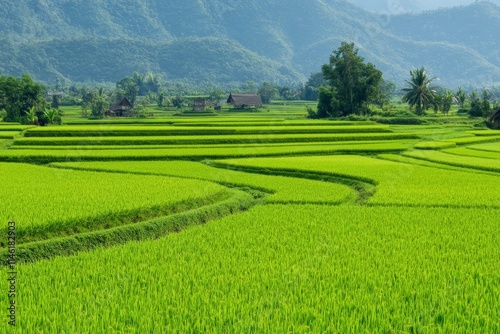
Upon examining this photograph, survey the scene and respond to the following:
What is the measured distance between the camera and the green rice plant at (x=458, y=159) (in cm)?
1797

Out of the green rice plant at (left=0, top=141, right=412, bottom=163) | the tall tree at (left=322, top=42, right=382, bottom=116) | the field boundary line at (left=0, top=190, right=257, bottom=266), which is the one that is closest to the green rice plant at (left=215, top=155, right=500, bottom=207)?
the green rice plant at (left=0, top=141, right=412, bottom=163)

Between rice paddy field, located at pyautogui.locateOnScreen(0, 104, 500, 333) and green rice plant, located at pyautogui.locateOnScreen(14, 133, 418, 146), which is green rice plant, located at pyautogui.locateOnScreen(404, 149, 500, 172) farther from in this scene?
green rice plant, located at pyautogui.locateOnScreen(14, 133, 418, 146)

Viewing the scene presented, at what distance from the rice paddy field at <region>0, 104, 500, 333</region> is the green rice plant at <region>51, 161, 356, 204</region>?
65 mm

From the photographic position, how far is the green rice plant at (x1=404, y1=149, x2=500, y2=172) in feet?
59.0

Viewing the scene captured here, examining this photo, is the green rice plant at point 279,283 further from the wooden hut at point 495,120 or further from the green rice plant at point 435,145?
the wooden hut at point 495,120

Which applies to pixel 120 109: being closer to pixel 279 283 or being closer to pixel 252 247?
pixel 252 247

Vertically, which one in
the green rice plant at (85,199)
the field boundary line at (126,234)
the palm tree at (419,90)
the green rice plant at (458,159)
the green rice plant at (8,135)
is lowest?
the field boundary line at (126,234)

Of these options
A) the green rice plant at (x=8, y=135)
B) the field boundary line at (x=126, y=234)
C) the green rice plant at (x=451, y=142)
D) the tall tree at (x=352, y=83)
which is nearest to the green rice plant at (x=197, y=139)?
the green rice plant at (x=8, y=135)

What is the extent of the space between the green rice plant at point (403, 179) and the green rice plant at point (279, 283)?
2.67 metres

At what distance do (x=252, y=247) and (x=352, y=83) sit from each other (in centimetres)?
4022

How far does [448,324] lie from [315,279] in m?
1.66

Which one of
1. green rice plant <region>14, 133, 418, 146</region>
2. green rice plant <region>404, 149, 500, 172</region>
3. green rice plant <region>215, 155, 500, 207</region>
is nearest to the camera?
green rice plant <region>215, 155, 500, 207</region>

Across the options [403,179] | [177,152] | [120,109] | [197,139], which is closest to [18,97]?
[120,109]

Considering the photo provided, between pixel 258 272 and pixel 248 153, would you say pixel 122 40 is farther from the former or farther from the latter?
pixel 258 272
